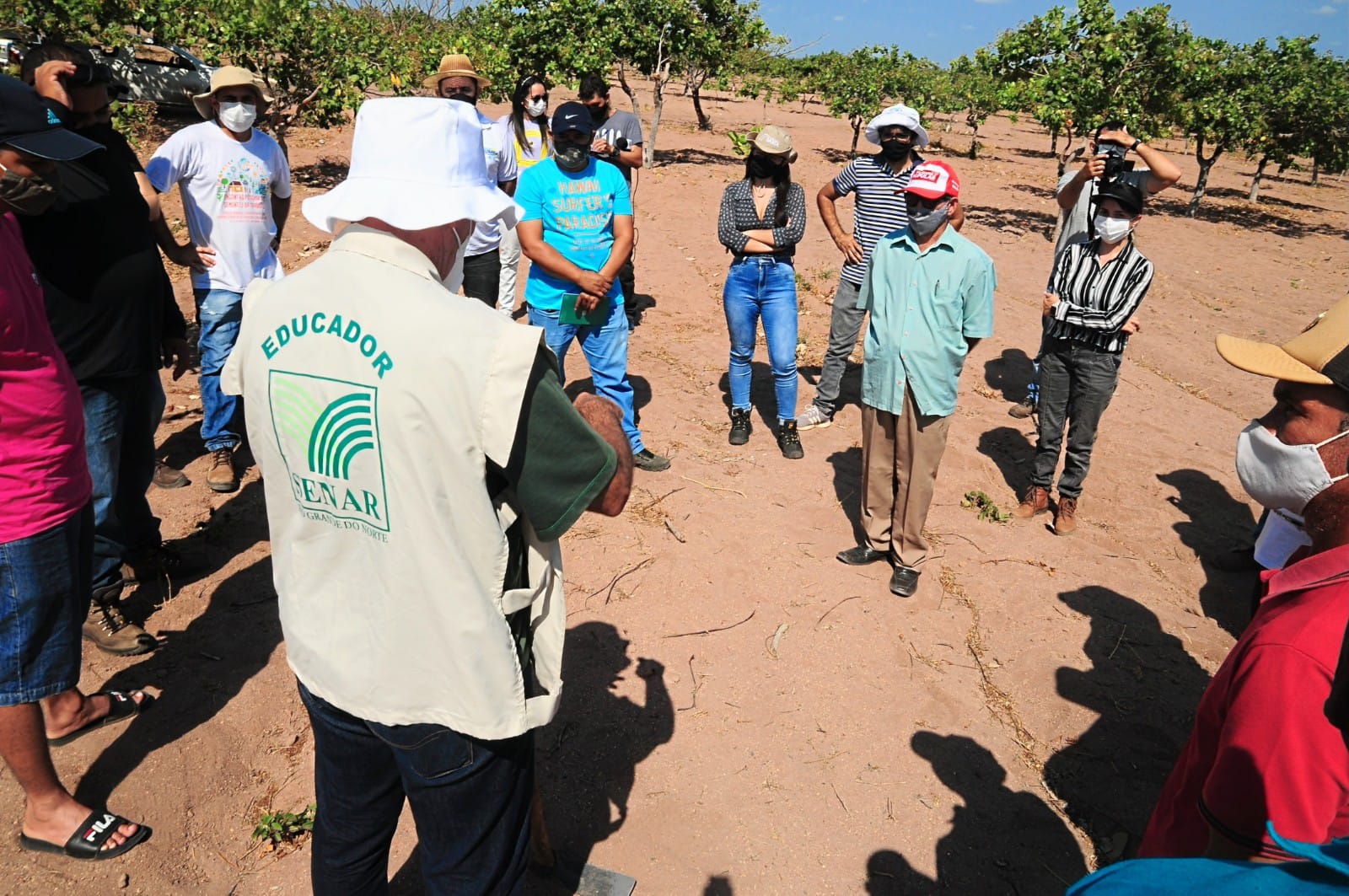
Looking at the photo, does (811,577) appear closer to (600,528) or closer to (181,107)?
(600,528)

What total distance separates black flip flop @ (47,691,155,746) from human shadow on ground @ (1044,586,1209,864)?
3.70 metres

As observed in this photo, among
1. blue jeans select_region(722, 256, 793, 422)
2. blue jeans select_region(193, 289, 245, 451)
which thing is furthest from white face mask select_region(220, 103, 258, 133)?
blue jeans select_region(722, 256, 793, 422)

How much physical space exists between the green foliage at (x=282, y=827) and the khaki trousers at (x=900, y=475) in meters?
3.03

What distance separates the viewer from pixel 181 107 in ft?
50.2

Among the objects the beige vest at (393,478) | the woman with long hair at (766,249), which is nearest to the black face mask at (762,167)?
the woman with long hair at (766,249)

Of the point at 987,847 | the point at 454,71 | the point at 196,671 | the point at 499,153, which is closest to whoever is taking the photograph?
the point at 987,847

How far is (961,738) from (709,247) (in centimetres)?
872

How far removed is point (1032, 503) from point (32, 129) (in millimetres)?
5297

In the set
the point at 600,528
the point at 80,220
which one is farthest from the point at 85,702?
the point at 600,528

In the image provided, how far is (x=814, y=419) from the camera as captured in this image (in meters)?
6.36

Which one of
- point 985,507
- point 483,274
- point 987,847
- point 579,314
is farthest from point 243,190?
point 987,847

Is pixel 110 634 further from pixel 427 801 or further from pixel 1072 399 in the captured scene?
pixel 1072 399

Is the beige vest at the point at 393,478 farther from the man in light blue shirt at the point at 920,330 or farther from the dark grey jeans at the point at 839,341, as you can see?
the dark grey jeans at the point at 839,341

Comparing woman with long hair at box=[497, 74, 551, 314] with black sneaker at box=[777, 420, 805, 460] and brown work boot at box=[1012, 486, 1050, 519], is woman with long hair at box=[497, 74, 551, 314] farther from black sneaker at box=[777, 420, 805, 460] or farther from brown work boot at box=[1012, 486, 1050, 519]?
brown work boot at box=[1012, 486, 1050, 519]
